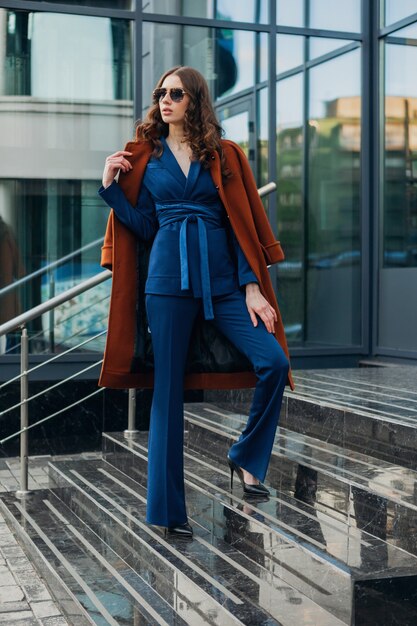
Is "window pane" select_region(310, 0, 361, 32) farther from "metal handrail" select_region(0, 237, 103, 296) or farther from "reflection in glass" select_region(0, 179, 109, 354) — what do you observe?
"metal handrail" select_region(0, 237, 103, 296)

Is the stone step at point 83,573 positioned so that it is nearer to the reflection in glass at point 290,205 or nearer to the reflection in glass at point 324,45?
the reflection in glass at point 290,205

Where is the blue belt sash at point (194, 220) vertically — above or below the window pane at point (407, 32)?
below

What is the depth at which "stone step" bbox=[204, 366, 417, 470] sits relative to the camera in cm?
481

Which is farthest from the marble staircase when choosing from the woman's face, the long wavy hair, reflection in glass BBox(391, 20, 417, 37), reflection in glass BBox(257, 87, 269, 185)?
reflection in glass BBox(391, 20, 417, 37)

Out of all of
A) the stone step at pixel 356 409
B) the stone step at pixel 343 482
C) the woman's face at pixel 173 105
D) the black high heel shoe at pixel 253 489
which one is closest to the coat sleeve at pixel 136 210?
the woman's face at pixel 173 105

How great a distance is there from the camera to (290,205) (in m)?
8.87

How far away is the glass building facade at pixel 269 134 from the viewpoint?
8.21 meters

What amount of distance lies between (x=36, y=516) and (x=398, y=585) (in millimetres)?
2314

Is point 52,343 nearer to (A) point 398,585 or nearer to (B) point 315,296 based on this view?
(B) point 315,296

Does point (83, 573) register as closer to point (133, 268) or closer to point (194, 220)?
point (133, 268)

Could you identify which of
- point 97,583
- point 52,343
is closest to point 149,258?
point 97,583

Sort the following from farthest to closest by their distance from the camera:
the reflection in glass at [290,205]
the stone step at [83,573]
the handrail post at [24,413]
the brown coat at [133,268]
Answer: the reflection in glass at [290,205] < the handrail post at [24,413] < the brown coat at [133,268] < the stone step at [83,573]

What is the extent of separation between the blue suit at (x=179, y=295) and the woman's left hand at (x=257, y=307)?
0.03m

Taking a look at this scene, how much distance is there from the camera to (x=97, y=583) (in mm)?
3777
